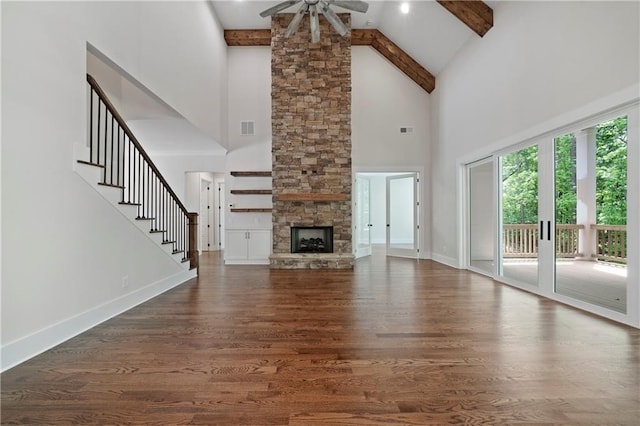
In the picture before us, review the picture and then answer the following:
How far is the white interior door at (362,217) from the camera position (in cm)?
815

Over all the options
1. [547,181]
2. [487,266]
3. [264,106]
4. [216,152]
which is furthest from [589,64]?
[216,152]

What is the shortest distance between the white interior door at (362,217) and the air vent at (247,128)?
296 centimetres

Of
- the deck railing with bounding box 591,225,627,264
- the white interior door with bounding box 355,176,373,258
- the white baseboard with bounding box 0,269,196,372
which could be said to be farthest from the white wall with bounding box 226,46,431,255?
the white baseboard with bounding box 0,269,196,372

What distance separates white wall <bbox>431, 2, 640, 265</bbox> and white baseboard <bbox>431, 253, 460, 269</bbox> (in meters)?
0.02

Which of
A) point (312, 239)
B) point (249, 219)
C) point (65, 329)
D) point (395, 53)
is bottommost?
point (65, 329)

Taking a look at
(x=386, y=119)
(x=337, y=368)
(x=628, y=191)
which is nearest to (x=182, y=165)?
(x=386, y=119)

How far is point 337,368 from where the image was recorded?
210 centimetres

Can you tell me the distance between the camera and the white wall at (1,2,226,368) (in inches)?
83.9

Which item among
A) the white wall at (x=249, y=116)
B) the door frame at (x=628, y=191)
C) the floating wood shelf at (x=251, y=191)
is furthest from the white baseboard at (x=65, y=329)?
the door frame at (x=628, y=191)

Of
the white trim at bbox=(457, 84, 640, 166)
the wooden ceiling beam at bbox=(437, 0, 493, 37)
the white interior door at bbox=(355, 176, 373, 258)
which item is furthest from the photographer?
the white interior door at bbox=(355, 176, 373, 258)

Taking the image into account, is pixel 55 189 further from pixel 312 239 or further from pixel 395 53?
pixel 395 53

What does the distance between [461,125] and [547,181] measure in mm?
2508

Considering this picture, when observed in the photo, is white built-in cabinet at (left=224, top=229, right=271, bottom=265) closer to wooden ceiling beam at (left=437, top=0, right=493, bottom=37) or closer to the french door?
the french door

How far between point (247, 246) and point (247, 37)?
16.5 feet
